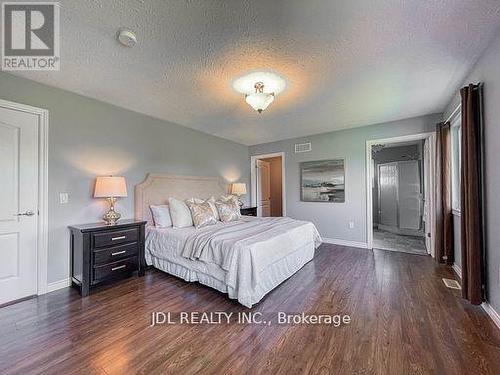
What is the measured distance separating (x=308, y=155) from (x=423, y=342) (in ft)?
12.8

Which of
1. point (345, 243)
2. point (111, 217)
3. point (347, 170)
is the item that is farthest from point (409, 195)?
point (111, 217)

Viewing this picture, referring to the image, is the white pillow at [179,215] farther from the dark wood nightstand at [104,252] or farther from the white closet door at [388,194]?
the white closet door at [388,194]

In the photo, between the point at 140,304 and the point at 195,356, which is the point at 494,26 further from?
the point at 140,304

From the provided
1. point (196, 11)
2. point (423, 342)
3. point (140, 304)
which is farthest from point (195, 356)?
point (196, 11)

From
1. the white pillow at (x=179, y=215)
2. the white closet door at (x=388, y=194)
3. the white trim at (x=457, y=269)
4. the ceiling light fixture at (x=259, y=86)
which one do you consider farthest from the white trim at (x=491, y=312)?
the white closet door at (x=388, y=194)

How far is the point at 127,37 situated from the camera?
5.90ft

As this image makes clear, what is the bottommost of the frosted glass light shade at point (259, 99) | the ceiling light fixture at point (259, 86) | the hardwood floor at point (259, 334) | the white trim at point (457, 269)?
the hardwood floor at point (259, 334)

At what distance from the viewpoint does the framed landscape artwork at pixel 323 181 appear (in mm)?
4691

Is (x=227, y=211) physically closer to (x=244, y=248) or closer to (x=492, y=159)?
(x=244, y=248)

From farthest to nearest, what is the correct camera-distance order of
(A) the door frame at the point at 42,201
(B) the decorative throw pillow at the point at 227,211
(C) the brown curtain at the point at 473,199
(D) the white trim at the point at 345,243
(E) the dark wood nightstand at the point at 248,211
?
1. (E) the dark wood nightstand at the point at 248,211
2. (D) the white trim at the point at 345,243
3. (B) the decorative throw pillow at the point at 227,211
4. (A) the door frame at the point at 42,201
5. (C) the brown curtain at the point at 473,199

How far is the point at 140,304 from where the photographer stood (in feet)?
7.57

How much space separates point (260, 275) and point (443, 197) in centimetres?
305

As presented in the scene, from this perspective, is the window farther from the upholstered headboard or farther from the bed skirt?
the upholstered headboard

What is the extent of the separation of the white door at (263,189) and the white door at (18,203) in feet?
14.6
